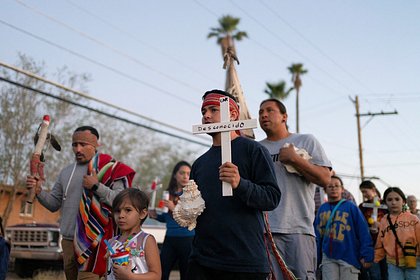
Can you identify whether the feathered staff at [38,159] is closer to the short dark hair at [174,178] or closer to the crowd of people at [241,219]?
the crowd of people at [241,219]

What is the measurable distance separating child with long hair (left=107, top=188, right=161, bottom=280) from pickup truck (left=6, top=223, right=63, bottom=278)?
8729 millimetres

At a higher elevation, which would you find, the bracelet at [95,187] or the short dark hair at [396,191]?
the short dark hair at [396,191]

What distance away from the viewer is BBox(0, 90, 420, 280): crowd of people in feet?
10.8

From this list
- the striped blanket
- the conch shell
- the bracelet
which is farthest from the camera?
Answer: the bracelet

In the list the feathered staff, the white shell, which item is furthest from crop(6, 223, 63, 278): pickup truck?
the white shell

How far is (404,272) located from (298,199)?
2962 millimetres

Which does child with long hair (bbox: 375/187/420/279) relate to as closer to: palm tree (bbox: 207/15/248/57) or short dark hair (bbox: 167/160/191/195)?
short dark hair (bbox: 167/160/191/195)

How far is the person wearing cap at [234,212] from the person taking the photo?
3.21 meters

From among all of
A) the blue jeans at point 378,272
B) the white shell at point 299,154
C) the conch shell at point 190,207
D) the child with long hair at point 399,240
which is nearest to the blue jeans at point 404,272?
the child with long hair at point 399,240

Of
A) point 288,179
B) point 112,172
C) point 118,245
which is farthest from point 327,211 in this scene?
point 118,245

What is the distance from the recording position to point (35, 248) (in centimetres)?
1281

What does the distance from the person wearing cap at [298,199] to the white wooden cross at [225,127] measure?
42.3 inches

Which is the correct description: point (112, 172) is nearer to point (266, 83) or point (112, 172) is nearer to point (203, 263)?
point (203, 263)

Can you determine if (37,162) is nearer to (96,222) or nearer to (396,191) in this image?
(96,222)
